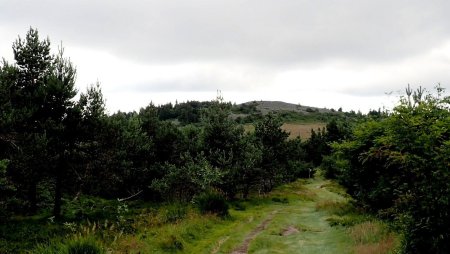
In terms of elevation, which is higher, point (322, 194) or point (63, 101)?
point (63, 101)

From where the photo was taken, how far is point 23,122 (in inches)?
1049

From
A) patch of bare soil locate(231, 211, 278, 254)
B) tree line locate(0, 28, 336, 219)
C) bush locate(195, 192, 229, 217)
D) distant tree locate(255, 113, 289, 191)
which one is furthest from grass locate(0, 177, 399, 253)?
distant tree locate(255, 113, 289, 191)

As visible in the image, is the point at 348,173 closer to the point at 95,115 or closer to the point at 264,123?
the point at 95,115

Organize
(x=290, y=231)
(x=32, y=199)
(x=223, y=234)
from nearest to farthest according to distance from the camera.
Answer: (x=223, y=234) < (x=290, y=231) < (x=32, y=199)

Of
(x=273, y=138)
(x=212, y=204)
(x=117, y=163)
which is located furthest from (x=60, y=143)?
(x=273, y=138)

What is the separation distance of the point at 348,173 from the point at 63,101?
73.5 feet

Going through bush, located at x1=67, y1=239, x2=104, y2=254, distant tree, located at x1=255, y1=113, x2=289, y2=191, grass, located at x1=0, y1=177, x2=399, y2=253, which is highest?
distant tree, located at x1=255, y1=113, x2=289, y2=191

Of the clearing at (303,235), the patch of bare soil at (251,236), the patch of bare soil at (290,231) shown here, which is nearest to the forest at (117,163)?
the clearing at (303,235)

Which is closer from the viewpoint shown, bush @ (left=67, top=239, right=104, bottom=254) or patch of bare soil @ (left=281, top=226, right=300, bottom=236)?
bush @ (left=67, top=239, right=104, bottom=254)

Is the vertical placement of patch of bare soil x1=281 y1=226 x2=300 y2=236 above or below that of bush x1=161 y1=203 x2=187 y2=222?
below

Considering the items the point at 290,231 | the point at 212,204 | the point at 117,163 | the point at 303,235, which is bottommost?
the point at 290,231

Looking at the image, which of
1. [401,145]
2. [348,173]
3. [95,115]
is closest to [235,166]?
[348,173]

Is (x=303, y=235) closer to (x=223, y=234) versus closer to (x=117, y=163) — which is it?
(x=223, y=234)

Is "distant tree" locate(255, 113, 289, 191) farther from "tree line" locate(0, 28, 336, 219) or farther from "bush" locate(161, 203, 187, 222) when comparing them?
"bush" locate(161, 203, 187, 222)
